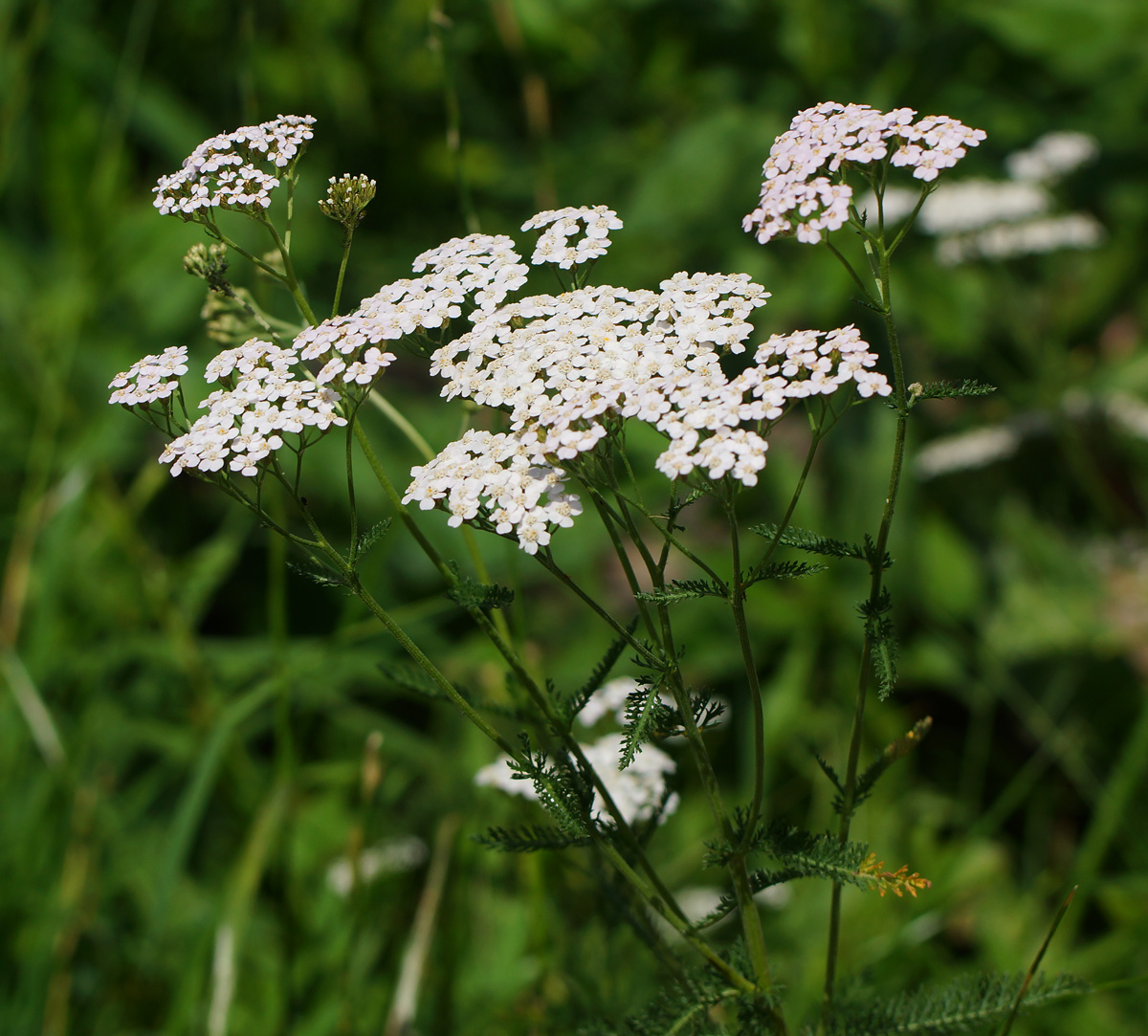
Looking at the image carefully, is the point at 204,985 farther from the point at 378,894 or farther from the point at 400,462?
the point at 400,462

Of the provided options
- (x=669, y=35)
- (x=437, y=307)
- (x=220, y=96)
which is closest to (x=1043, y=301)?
(x=669, y=35)

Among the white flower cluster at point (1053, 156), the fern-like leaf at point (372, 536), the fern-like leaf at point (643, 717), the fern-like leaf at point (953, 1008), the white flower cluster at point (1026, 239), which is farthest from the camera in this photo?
the white flower cluster at point (1026, 239)

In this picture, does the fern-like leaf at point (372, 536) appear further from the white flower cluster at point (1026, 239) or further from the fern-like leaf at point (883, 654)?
the white flower cluster at point (1026, 239)

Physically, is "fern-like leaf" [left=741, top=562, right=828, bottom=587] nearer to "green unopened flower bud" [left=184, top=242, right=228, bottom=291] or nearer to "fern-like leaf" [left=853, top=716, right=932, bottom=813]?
"fern-like leaf" [left=853, top=716, right=932, bottom=813]

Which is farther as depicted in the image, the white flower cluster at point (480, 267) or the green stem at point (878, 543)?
the white flower cluster at point (480, 267)

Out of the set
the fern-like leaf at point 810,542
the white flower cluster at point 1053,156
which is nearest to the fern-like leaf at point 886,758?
the fern-like leaf at point 810,542

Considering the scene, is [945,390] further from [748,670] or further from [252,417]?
[252,417]
